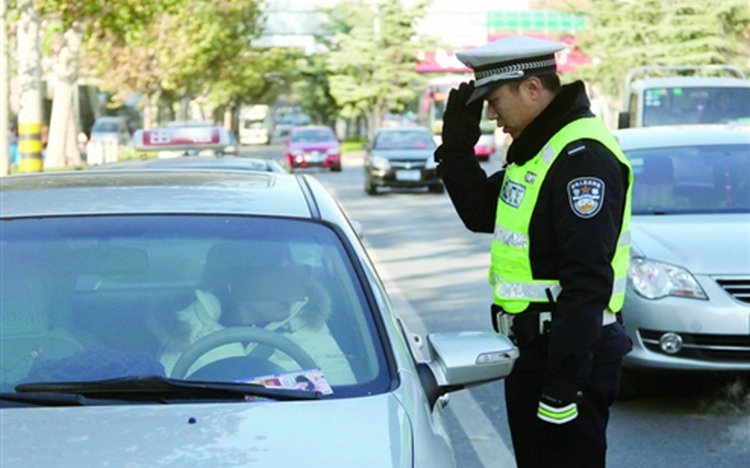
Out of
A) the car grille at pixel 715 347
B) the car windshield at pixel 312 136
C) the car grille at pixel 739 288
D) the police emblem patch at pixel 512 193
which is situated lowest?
the car windshield at pixel 312 136

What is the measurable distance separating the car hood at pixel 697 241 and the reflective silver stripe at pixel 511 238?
3.44 m

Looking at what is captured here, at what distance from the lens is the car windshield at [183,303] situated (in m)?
3.83

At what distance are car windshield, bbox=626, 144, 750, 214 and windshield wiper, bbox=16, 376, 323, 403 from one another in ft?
17.2

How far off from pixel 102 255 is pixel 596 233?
142 centimetres

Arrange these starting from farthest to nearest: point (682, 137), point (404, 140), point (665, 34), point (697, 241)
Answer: point (665, 34), point (404, 140), point (682, 137), point (697, 241)

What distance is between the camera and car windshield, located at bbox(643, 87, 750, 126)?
66.7 feet

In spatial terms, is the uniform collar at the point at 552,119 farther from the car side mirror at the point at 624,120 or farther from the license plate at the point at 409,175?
the license plate at the point at 409,175

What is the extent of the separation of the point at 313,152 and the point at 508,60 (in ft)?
121

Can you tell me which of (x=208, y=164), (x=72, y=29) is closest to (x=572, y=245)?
(x=208, y=164)

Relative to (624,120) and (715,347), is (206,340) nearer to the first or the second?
(715,347)

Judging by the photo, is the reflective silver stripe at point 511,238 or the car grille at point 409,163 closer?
the reflective silver stripe at point 511,238

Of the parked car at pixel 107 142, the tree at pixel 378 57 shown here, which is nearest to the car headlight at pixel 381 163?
the parked car at pixel 107 142

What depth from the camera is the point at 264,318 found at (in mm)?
4062

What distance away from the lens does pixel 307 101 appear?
9100 centimetres
